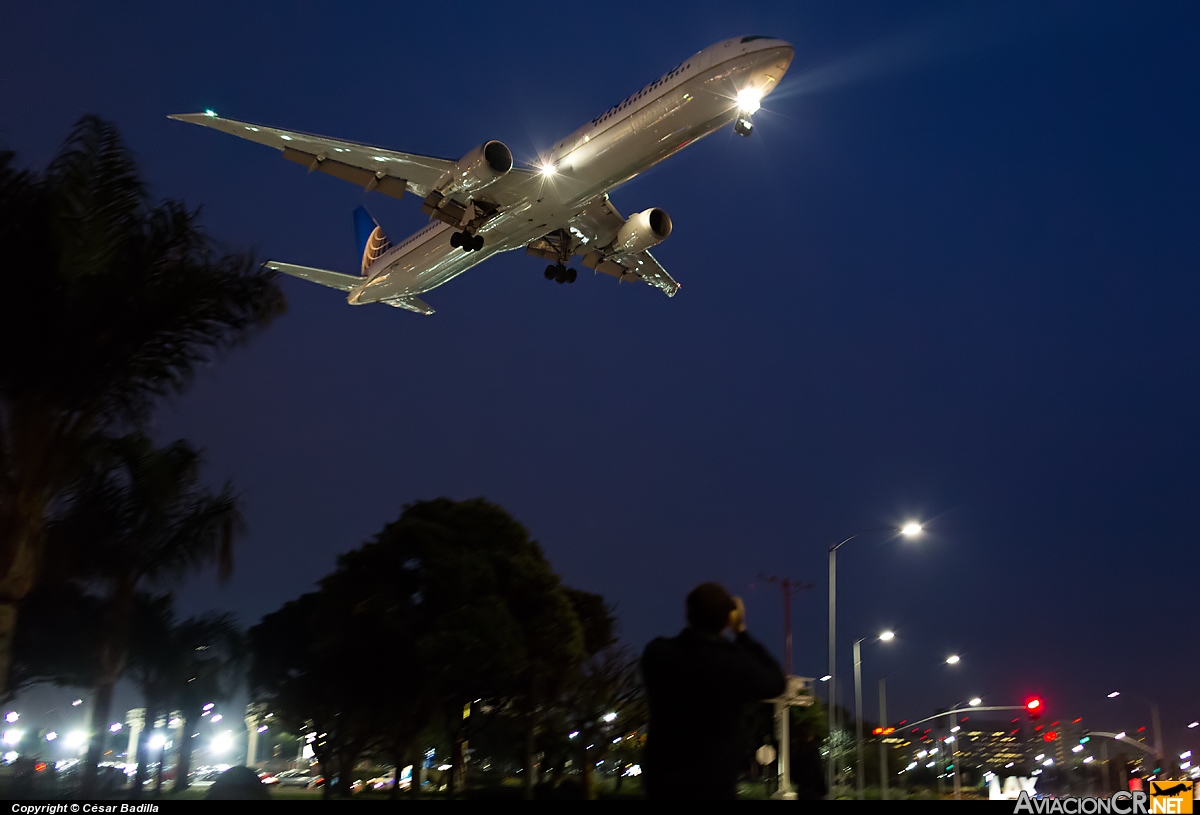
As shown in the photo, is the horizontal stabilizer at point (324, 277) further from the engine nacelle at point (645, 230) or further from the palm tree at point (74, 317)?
the palm tree at point (74, 317)

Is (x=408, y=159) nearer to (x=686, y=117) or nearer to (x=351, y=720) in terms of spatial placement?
(x=686, y=117)

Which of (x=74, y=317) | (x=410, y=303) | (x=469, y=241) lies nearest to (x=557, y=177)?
(x=469, y=241)

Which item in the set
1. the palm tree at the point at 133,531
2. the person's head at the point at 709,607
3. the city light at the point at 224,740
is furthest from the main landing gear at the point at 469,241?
the city light at the point at 224,740

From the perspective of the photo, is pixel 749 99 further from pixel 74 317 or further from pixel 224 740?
pixel 224 740

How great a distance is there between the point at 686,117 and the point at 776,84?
247 centimetres

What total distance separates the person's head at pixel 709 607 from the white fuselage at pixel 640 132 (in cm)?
2111

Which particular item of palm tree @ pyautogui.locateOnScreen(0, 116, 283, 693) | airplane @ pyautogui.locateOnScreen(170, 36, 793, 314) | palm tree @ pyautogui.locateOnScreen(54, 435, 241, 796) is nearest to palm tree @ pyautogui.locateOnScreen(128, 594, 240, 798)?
palm tree @ pyautogui.locateOnScreen(54, 435, 241, 796)

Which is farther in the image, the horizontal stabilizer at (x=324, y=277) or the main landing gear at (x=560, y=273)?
the horizontal stabilizer at (x=324, y=277)

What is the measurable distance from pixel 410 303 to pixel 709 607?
3496cm

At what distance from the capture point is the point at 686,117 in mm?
22844

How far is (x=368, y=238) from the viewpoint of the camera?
4016 centimetres

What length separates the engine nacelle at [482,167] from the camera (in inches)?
990

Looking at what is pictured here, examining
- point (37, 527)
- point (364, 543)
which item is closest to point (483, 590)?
point (364, 543)

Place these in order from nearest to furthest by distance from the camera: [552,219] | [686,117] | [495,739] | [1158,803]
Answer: [1158,803], [686,117], [552,219], [495,739]
